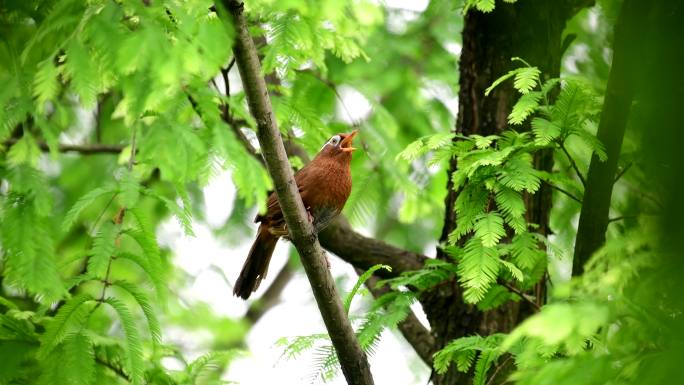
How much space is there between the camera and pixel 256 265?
555 cm

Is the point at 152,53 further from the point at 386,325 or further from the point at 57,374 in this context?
the point at 386,325

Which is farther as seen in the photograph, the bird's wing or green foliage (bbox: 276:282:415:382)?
the bird's wing

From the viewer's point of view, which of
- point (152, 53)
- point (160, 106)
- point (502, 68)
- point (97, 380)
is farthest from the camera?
point (502, 68)

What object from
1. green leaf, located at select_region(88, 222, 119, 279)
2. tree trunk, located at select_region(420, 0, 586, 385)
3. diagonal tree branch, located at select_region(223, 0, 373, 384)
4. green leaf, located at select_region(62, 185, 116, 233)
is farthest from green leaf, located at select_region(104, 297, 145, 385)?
tree trunk, located at select_region(420, 0, 586, 385)

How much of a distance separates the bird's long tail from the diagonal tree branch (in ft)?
6.18

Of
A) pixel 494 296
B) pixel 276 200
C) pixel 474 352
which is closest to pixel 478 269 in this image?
pixel 474 352

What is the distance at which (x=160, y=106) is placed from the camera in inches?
120

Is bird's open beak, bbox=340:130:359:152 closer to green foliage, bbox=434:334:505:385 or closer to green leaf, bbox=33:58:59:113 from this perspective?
green foliage, bbox=434:334:505:385

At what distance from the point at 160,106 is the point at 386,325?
1.45 m

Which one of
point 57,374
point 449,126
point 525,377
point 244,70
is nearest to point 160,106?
point 244,70

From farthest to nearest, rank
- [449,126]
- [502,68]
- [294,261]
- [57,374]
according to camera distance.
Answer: [294,261] → [449,126] → [502,68] → [57,374]

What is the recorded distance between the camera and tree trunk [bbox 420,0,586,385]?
14.2 feet

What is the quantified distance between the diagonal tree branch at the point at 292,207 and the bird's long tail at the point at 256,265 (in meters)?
1.88

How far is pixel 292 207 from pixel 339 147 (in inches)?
72.7
